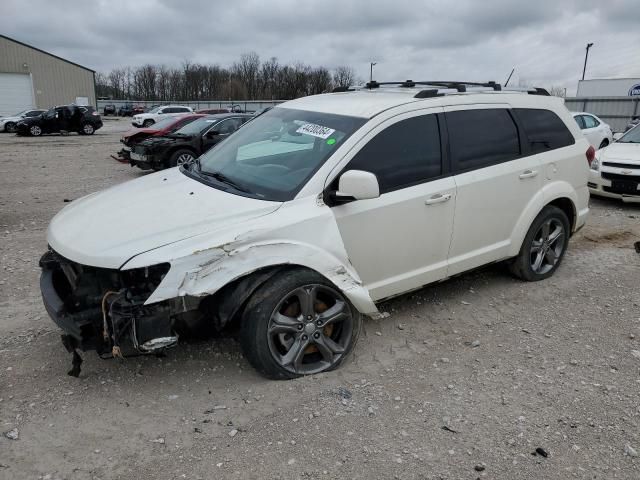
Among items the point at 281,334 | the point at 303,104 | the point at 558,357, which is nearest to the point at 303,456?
the point at 281,334

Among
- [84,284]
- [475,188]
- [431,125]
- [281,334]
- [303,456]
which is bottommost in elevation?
[303,456]

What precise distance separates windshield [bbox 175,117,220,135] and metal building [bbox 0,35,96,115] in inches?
1477

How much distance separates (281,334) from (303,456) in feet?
2.57

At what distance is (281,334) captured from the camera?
3268 mm

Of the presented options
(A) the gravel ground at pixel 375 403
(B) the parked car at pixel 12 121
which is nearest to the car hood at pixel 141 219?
(A) the gravel ground at pixel 375 403

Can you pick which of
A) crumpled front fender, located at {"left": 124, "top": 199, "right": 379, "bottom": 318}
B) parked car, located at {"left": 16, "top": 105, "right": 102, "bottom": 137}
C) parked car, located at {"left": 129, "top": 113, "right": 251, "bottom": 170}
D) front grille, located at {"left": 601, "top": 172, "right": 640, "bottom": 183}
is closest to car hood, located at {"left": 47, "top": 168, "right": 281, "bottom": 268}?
crumpled front fender, located at {"left": 124, "top": 199, "right": 379, "bottom": 318}

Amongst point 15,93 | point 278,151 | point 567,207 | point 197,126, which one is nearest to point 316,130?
point 278,151

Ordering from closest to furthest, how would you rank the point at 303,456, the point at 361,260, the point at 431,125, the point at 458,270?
the point at 303,456 → the point at 361,260 → the point at 431,125 → the point at 458,270

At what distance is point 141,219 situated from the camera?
10.6ft

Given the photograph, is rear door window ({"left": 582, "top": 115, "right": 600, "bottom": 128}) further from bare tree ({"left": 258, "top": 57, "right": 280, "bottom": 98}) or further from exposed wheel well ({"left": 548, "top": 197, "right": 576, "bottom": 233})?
bare tree ({"left": 258, "top": 57, "right": 280, "bottom": 98})

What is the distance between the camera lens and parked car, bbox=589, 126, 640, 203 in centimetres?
821

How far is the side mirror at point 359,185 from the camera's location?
127 inches

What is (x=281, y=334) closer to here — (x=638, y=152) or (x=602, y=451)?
(x=602, y=451)

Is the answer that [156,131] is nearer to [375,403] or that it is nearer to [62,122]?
[375,403]
